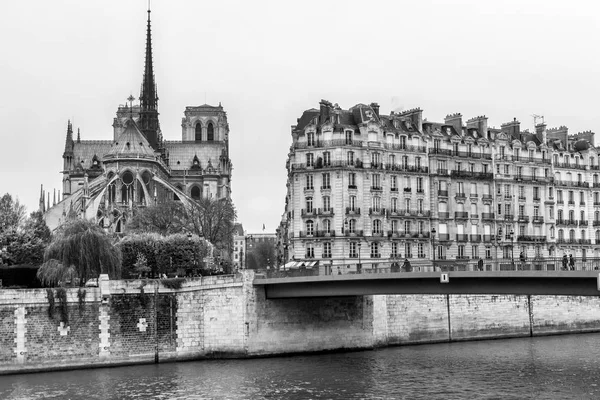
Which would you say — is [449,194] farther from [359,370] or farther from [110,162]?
[110,162]

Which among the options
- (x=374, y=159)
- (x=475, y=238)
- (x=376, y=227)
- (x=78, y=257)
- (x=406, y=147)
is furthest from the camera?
(x=475, y=238)

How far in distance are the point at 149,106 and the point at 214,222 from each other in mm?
53263

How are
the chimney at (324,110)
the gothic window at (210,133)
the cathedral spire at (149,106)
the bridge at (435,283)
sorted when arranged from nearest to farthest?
the bridge at (435,283) → the chimney at (324,110) → the cathedral spire at (149,106) → the gothic window at (210,133)

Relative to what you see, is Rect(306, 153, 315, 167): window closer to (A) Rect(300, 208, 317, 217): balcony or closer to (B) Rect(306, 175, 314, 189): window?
(B) Rect(306, 175, 314, 189): window

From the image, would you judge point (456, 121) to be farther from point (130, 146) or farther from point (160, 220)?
point (130, 146)

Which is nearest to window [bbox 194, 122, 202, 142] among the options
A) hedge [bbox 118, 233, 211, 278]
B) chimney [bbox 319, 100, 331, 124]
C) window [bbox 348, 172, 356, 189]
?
chimney [bbox 319, 100, 331, 124]

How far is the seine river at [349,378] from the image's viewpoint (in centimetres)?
3844

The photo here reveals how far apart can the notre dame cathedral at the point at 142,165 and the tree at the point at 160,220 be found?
30.9 ft

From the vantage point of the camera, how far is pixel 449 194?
245ft

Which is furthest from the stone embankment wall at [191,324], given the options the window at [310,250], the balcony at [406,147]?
the balcony at [406,147]

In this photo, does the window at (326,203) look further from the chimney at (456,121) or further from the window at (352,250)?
the chimney at (456,121)

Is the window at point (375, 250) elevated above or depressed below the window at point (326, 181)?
below

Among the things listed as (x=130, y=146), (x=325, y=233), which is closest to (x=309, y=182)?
(x=325, y=233)

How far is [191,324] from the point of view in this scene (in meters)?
49.8
